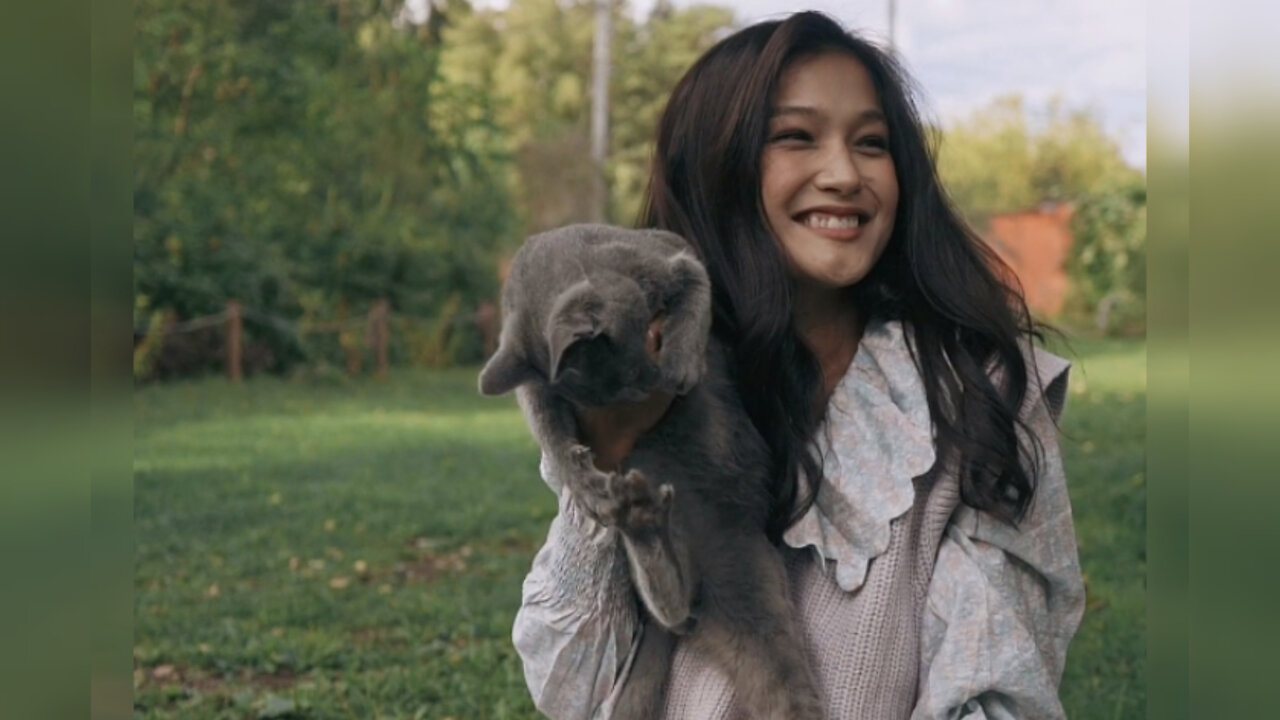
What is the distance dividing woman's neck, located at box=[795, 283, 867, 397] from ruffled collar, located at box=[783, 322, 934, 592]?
70mm

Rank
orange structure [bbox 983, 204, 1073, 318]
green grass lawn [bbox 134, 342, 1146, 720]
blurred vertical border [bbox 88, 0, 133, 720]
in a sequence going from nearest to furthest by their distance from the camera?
1. blurred vertical border [bbox 88, 0, 133, 720]
2. green grass lawn [bbox 134, 342, 1146, 720]
3. orange structure [bbox 983, 204, 1073, 318]

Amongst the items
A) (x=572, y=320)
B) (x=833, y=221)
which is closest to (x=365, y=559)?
(x=833, y=221)

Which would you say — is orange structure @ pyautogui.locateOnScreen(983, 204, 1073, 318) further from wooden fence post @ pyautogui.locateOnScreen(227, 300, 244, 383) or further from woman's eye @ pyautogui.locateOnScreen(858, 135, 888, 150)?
woman's eye @ pyautogui.locateOnScreen(858, 135, 888, 150)

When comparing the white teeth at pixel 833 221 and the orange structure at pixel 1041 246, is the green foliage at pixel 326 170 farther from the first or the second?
the white teeth at pixel 833 221

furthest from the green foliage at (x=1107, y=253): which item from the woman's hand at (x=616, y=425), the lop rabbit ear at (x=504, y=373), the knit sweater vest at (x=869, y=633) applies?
the lop rabbit ear at (x=504, y=373)

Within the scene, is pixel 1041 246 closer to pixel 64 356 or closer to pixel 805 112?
pixel 805 112

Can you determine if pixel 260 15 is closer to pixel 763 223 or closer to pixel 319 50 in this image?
pixel 319 50

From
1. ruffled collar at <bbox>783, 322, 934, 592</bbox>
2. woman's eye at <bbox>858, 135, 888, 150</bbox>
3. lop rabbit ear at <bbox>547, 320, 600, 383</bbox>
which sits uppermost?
woman's eye at <bbox>858, 135, 888, 150</bbox>

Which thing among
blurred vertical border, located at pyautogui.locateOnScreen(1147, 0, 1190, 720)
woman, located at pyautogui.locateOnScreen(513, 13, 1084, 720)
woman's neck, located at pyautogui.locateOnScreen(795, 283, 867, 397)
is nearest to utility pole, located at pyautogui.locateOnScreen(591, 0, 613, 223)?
woman's neck, located at pyautogui.locateOnScreen(795, 283, 867, 397)

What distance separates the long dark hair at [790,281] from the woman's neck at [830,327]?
0.22 ft

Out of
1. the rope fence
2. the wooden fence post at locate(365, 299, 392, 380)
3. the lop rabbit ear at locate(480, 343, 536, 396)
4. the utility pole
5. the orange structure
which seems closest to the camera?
the lop rabbit ear at locate(480, 343, 536, 396)

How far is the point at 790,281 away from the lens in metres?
2.74

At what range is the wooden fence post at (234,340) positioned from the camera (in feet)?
48.2

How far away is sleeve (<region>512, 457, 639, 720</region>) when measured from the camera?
2.54 meters
